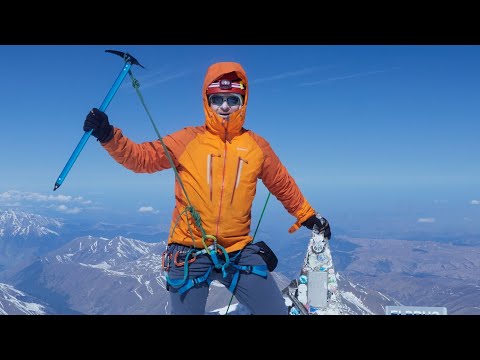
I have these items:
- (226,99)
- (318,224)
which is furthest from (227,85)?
(318,224)

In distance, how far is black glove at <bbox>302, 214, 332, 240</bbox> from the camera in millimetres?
6379

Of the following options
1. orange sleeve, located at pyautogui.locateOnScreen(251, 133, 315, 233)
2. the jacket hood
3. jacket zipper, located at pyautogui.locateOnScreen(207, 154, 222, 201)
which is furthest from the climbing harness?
orange sleeve, located at pyautogui.locateOnScreen(251, 133, 315, 233)

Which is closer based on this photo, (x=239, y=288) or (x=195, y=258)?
(x=195, y=258)

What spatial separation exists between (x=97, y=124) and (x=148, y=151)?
28.5 inches

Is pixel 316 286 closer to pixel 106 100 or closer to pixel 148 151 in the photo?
pixel 148 151

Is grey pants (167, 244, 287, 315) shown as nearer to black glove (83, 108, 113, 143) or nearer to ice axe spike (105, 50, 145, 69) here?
black glove (83, 108, 113, 143)

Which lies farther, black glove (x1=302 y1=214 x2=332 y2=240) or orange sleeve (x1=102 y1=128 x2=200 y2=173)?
black glove (x1=302 y1=214 x2=332 y2=240)

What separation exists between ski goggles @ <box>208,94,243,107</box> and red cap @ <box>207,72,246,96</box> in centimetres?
8

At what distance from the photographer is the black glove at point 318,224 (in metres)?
Answer: 6.38

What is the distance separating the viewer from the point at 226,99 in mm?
5621

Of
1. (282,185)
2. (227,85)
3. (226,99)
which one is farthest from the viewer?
(282,185)
